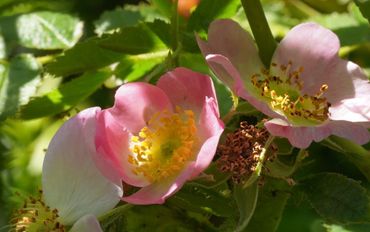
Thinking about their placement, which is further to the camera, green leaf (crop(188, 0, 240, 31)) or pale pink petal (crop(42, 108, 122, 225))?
green leaf (crop(188, 0, 240, 31))

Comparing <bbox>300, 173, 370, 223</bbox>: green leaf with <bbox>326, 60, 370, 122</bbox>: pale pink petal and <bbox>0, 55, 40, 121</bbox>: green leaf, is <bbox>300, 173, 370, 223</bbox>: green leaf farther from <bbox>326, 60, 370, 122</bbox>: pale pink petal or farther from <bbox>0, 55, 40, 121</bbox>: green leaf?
<bbox>0, 55, 40, 121</bbox>: green leaf

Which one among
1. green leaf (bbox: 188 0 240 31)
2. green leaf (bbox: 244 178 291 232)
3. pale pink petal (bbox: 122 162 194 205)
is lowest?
green leaf (bbox: 244 178 291 232)

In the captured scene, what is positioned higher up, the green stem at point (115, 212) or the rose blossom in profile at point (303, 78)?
the rose blossom in profile at point (303, 78)

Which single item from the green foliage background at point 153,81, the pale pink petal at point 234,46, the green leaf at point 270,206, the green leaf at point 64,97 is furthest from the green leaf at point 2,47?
the green leaf at point 270,206

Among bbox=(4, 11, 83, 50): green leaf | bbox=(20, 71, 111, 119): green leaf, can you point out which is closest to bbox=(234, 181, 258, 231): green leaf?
bbox=(20, 71, 111, 119): green leaf

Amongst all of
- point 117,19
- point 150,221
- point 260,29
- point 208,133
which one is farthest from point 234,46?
point 117,19

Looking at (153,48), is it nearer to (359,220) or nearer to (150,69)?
(150,69)

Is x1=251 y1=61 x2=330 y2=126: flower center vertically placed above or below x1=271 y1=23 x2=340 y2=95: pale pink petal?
below

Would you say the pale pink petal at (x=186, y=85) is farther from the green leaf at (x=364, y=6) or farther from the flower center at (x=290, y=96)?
the green leaf at (x=364, y=6)
